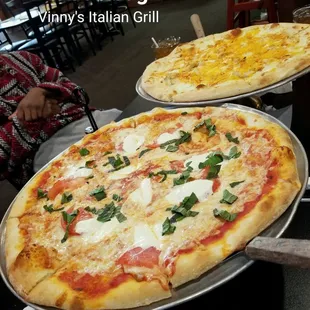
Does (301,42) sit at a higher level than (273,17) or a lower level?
higher

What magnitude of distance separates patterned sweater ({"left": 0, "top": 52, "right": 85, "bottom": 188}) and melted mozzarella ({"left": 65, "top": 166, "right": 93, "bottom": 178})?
72cm

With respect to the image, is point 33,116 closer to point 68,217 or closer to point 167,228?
point 68,217

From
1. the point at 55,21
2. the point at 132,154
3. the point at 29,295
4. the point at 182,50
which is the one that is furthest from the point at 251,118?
the point at 55,21

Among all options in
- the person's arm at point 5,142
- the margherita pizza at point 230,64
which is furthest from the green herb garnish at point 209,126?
the person's arm at point 5,142

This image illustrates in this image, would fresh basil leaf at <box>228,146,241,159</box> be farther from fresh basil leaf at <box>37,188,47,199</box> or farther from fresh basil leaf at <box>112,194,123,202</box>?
fresh basil leaf at <box>37,188,47,199</box>

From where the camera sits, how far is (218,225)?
1093mm

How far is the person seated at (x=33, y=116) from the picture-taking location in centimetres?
217

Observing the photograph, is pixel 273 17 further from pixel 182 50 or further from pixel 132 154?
pixel 132 154

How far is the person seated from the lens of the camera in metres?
2.17

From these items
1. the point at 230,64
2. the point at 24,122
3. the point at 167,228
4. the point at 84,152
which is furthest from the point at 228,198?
the point at 24,122

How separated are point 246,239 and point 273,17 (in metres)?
2.95

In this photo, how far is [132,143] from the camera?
1.67 m

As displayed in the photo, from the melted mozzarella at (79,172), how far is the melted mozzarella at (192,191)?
446 mm

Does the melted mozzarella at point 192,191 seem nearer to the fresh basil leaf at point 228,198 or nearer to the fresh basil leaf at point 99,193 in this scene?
the fresh basil leaf at point 228,198
